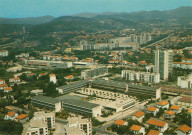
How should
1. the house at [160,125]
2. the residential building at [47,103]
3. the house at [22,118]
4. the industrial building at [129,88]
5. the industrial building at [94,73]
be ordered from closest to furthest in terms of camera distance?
the house at [160,125] < the house at [22,118] < the residential building at [47,103] < the industrial building at [129,88] < the industrial building at [94,73]

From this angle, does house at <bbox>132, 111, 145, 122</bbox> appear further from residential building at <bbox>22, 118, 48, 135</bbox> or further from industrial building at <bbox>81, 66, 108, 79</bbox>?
industrial building at <bbox>81, 66, 108, 79</bbox>

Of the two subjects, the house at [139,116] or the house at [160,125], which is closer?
the house at [160,125]

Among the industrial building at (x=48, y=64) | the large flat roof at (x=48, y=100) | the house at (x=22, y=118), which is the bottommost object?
the house at (x=22, y=118)

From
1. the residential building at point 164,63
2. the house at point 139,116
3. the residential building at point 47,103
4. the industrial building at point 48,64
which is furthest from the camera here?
the industrial building at point 48,64

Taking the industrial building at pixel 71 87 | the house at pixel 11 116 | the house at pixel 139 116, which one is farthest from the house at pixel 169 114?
the house at pixel 11 116

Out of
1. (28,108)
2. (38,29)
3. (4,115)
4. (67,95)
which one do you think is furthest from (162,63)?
(38,29)

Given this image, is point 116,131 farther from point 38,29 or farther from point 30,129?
point 38,29

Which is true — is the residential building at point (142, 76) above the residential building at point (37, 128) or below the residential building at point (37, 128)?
above

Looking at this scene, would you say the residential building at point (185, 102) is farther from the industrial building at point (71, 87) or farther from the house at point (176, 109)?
the industrial building at point (71, 87)
